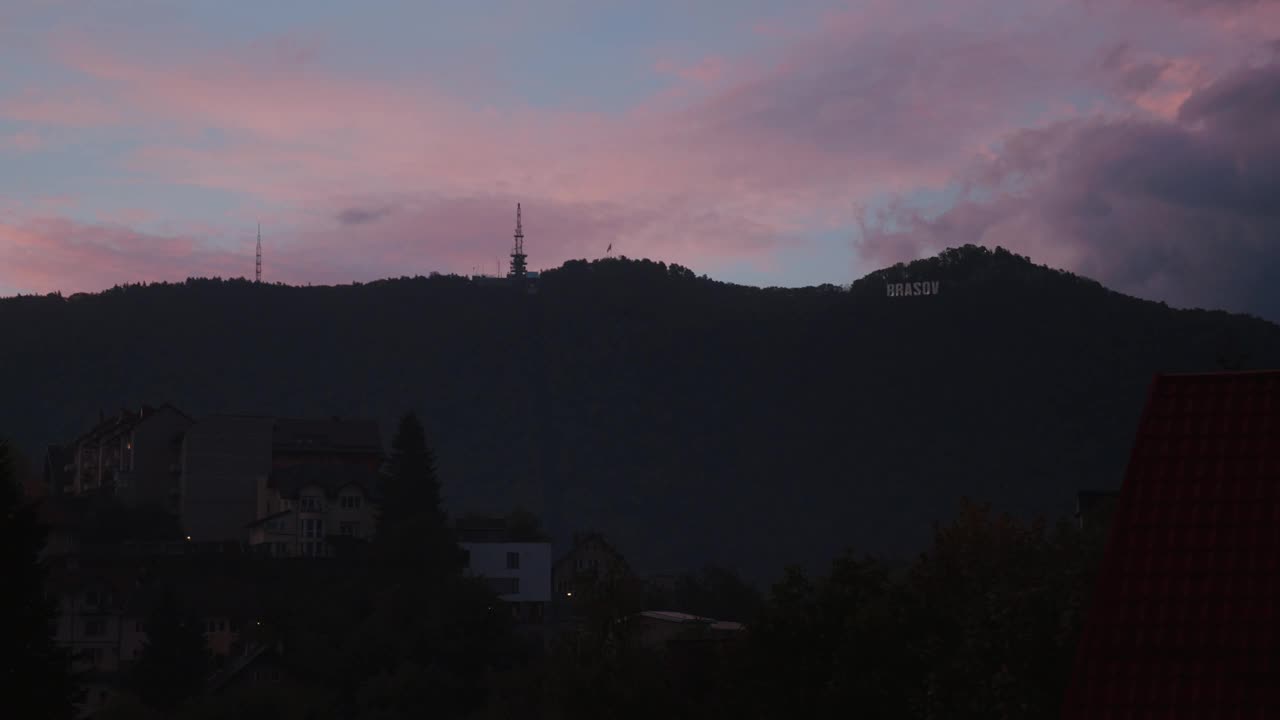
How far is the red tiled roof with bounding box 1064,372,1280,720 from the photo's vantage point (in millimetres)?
13258

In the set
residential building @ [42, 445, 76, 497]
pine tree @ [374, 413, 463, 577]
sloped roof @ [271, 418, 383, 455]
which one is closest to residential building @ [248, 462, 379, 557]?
pine tree @ [374, 413, 463, 577]

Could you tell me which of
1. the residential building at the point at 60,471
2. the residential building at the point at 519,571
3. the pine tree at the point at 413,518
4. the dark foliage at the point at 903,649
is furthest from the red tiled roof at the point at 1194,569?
the residential building at the point at 60,471

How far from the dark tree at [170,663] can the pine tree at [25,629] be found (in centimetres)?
5742

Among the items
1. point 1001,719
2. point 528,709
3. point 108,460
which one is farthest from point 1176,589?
point 108,460

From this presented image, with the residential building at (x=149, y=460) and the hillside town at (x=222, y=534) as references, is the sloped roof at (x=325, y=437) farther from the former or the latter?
the residential building at (x=149, y=460)

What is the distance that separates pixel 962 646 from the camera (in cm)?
4078

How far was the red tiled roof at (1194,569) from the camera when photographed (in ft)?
43.5

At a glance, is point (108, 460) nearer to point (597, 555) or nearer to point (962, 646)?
point (597, 555)

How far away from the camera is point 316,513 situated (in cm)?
11169

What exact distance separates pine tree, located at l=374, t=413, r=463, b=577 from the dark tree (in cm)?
1439

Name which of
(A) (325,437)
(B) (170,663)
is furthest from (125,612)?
(A) (325,437)

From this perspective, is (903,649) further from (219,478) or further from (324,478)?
(219,478)

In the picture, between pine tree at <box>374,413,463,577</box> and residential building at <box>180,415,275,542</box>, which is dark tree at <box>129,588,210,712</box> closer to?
pine tree at <box>374,413,463,577</box>

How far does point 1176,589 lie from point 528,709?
68.7 meters
